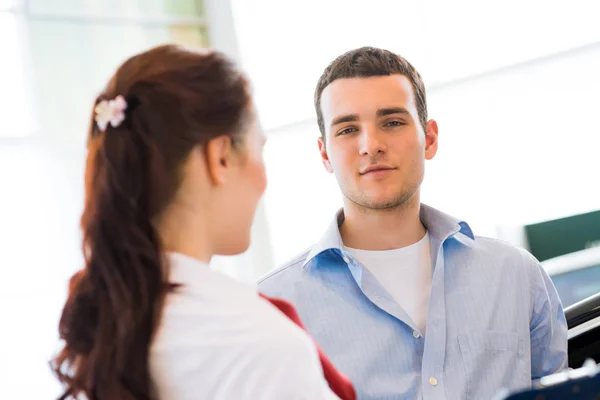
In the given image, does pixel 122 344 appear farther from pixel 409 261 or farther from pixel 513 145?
pixel 513 145

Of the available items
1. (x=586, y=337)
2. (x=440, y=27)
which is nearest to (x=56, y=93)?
(x=440, y=27)

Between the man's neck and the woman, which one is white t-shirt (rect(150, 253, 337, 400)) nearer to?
the woman

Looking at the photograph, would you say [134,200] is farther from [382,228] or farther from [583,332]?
[583,332]

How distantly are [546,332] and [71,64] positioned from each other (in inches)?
132

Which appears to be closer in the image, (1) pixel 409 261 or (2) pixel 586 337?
A: (2) pixel 586 337

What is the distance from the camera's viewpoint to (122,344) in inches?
37.2

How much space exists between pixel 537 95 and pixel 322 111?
3398 millimetres

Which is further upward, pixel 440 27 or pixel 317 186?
pixel 440 27

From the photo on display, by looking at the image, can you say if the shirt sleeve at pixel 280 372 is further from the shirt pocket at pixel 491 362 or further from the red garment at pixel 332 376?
the shirt pocket at pixel 491 362

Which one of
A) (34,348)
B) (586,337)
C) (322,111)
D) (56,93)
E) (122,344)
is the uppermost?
(56,93)

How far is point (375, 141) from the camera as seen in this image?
1.93 m

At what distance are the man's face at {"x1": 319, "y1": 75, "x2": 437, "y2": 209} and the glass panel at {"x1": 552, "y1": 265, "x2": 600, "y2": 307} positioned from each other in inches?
54.2

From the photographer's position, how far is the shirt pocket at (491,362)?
180cm

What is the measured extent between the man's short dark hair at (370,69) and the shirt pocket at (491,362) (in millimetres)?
580
